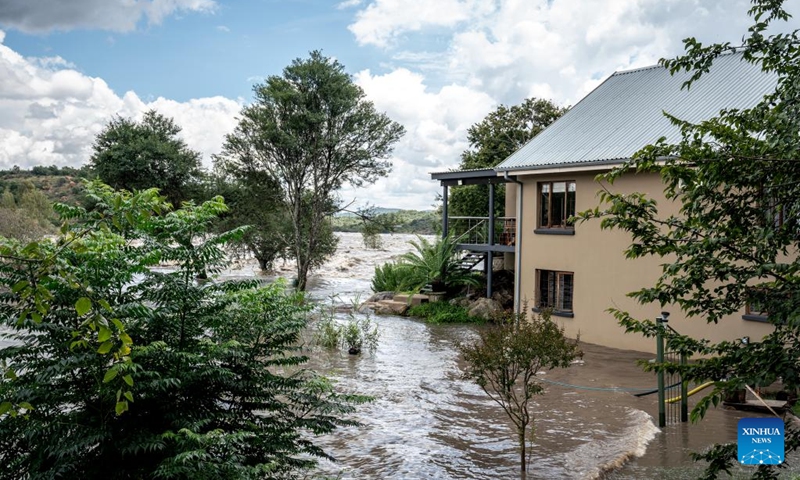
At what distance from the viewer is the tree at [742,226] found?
4434 millimetres

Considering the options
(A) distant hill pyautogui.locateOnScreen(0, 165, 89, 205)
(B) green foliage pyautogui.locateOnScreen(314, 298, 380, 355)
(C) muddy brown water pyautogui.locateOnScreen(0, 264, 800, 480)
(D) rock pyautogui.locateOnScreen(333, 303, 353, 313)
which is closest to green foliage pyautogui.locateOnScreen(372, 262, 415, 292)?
(D) rock pyautogui.locateOnScreen(333, 303, 353, 313)

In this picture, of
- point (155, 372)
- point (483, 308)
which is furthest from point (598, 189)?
point (155, 372)

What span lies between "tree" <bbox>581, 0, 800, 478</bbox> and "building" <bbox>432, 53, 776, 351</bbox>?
1178 cm

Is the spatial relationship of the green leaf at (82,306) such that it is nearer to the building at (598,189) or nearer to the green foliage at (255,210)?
the building at (598,189)

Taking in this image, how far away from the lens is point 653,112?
Answer: 19.6m

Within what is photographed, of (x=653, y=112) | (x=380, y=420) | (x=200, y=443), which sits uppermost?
(x=653, y=112)

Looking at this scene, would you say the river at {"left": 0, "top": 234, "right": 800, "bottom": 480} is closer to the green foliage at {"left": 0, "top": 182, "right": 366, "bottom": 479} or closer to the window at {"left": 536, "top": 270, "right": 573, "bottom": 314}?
the green foliage at {"left": 0, "top": 182, "right": 366, "bottom": 479}

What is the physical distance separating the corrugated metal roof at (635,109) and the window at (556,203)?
33.3 inches

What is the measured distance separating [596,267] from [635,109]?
5410 mm

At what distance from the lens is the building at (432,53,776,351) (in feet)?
57.2

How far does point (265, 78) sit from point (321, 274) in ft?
61.2

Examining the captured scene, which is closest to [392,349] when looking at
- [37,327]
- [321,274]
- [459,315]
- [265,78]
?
[459,315]

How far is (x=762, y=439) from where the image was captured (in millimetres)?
3625

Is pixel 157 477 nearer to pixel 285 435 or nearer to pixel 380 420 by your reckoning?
pixel 285 435
